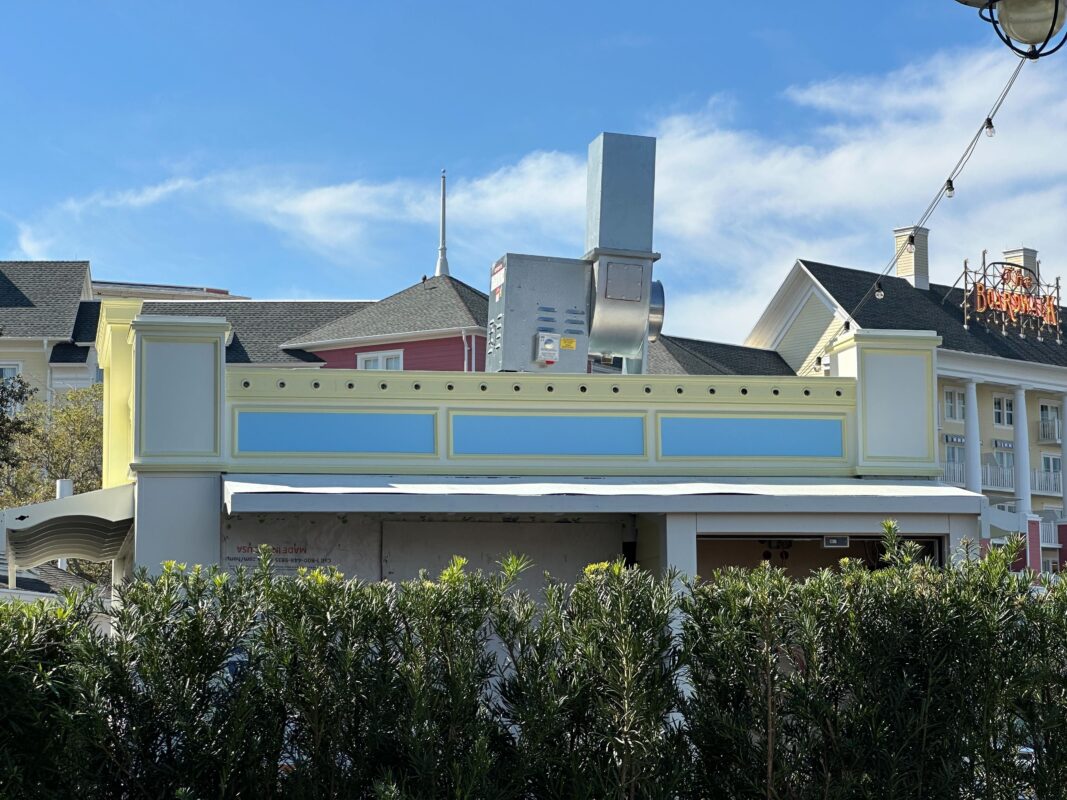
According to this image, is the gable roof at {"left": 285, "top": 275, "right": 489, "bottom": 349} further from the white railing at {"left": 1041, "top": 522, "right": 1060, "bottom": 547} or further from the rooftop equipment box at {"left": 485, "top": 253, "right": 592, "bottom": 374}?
the white railing at {"left": 1041, "top": 522, "right": 1060, "bottom": 547}

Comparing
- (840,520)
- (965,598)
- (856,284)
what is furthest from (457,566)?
(856,284)

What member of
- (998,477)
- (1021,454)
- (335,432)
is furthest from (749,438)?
(998,477)

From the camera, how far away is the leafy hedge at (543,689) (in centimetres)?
662

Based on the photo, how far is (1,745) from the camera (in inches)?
250

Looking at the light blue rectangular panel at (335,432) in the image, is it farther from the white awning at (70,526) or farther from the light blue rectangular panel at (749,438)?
the light blue rectangular panel at (749,438)

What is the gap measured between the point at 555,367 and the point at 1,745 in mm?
11329

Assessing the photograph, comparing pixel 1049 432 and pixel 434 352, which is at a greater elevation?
pixel 434 352

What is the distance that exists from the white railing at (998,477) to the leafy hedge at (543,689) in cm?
4974

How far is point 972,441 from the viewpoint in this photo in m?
51.9

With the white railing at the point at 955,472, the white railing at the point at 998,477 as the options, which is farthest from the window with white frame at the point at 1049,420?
the white railing at the point at 955,472

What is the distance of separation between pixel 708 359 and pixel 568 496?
3101cm

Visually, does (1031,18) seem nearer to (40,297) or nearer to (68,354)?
(68,354)

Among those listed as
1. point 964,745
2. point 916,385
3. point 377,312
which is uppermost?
point 377,312

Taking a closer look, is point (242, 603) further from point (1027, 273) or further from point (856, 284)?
point (1027, 273)
